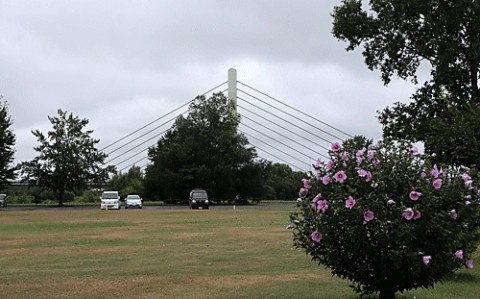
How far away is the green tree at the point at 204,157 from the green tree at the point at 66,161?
6674 mm

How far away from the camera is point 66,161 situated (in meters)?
78.1

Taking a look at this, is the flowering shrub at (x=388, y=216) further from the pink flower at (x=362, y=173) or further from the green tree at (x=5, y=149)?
the green tree at (x=5, y=149)

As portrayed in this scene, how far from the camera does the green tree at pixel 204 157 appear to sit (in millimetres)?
77875

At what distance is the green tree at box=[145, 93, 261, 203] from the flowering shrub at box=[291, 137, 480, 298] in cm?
6791

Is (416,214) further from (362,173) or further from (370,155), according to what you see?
(370,155)

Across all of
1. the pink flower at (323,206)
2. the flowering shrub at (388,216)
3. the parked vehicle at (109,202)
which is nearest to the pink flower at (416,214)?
the flowering shrub at (388,216)

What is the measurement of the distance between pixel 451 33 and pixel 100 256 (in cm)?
2638

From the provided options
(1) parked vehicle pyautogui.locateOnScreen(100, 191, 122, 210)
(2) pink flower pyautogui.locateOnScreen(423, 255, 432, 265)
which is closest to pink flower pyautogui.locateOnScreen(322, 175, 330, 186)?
(2) pink flower pyautogui.locateOnScreen(423, 255, 432, 265)

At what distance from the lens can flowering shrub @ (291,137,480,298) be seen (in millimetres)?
8234

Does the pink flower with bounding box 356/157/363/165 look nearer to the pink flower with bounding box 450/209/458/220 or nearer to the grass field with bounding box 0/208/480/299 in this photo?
the pink flower with bounding box 450/209/458/220

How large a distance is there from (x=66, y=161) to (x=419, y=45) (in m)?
50.7

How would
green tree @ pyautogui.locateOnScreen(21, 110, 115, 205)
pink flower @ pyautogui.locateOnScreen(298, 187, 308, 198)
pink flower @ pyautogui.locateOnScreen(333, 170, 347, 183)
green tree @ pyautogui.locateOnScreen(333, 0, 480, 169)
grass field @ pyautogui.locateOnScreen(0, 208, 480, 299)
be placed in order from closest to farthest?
pink flower @ pyautogui.locateOnScreen(333, 170, 347, 183) < pink flower @ pyautogui.locateOnScreen(298, 187, 308, 198) < grass field @ pyautogui.locateOnScreen(0, 208, 480, 299) < green tree @ pyautogui.locateOnScreen(333, 0, 480, 169) < green tree @ pyautogui.locateOnScreen(21, 110, 115, 205)

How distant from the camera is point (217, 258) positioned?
16125mm

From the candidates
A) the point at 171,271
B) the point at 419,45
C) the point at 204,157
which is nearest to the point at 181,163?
the point at 204,157
